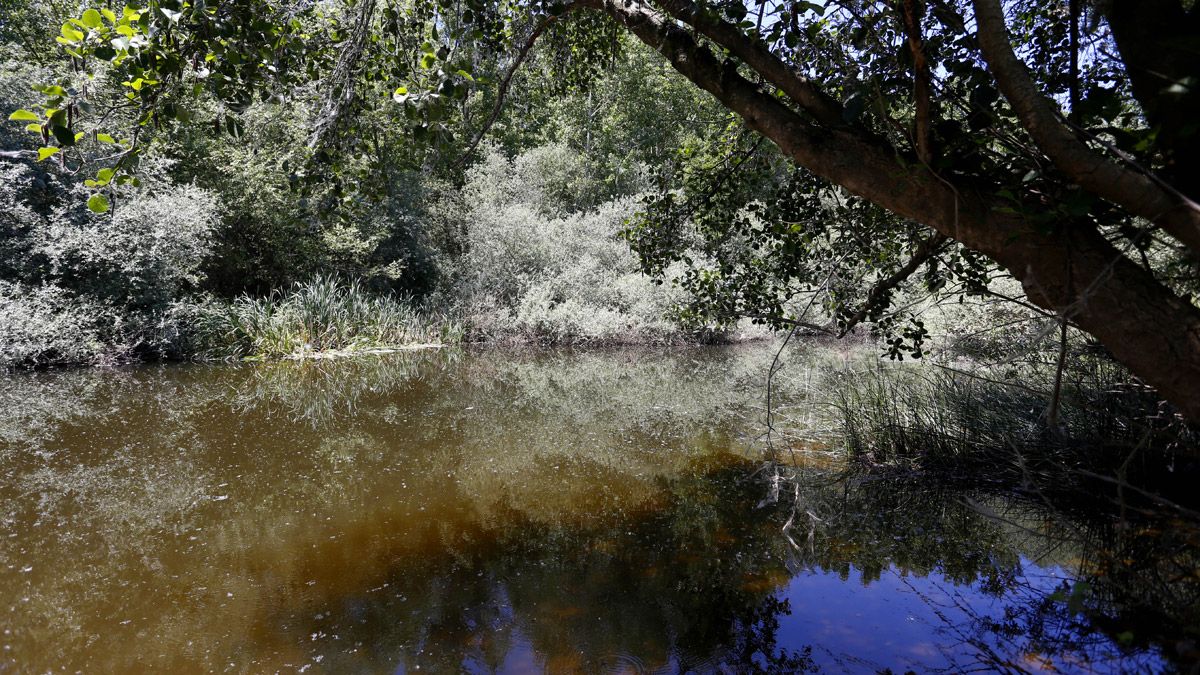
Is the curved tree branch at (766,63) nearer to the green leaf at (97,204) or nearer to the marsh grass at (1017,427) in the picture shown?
the marsh grass at (1017,427)

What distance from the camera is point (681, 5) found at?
262 centimetres

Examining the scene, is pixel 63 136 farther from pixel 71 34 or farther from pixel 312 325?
pixel 312 325

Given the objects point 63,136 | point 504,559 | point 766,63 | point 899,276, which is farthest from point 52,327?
point 899,276

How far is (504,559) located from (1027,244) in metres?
3.04

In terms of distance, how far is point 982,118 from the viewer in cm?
220

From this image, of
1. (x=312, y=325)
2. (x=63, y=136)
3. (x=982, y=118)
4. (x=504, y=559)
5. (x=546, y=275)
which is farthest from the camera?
(x=546, y=275)

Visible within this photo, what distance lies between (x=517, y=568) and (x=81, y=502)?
3522 millimetres

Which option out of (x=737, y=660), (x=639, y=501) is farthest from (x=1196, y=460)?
(x=639, y=501)

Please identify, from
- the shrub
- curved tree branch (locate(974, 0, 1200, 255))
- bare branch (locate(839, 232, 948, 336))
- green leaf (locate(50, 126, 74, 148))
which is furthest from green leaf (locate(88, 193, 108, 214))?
the shrub

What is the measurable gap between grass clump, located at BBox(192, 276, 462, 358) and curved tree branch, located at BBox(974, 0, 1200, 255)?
42.6 feet

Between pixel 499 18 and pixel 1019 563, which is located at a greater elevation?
pixel 499 18

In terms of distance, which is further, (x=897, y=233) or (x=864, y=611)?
(x=897, y=233)

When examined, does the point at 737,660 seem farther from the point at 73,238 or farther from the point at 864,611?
the point at 73,238

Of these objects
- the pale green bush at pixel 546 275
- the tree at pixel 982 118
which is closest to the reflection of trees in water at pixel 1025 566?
the tree at pixel 982 118
